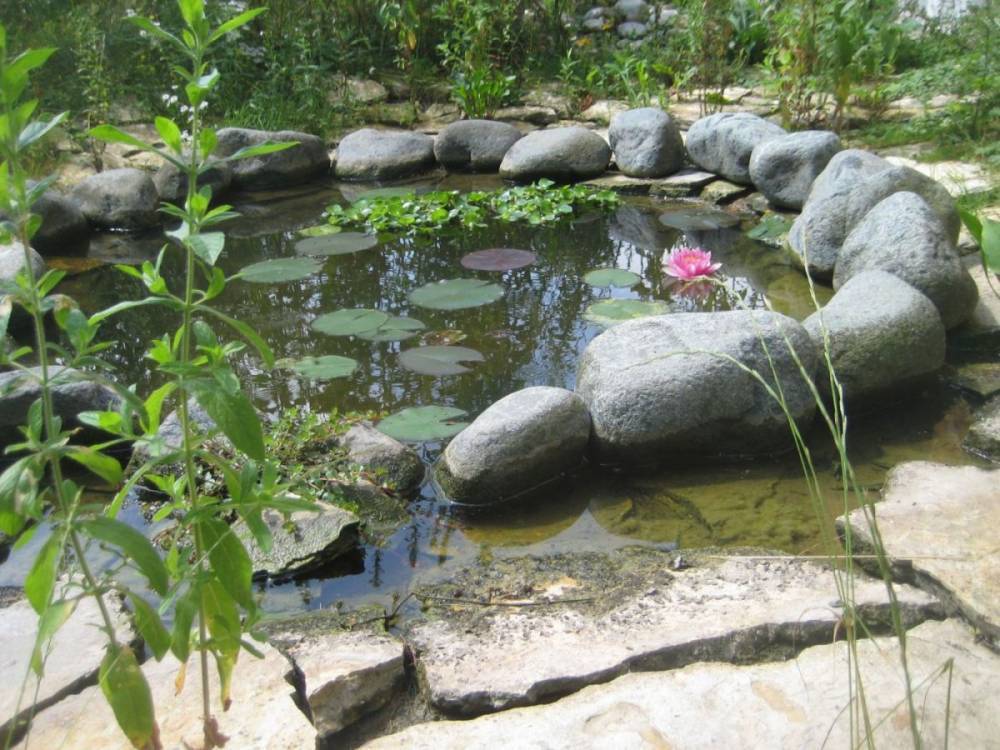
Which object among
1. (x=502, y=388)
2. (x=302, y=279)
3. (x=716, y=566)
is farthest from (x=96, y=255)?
(x=716, y=566)

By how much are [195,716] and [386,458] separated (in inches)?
51.3

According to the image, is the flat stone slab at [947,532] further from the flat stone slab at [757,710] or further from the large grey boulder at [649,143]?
the large grey boulder at [649,143]

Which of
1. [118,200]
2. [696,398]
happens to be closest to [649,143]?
[118,200]

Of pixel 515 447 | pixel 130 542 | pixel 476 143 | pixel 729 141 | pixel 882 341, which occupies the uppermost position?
pixel 130 542

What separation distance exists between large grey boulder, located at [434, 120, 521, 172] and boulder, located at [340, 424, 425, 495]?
437cm

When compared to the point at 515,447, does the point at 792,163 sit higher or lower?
higher

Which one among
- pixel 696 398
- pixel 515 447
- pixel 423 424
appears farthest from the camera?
pixel 423 424

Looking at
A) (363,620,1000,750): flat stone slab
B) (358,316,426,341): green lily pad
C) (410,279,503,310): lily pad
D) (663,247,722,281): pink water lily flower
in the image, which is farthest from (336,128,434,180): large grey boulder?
(363,620,1000,750): flat stone slab

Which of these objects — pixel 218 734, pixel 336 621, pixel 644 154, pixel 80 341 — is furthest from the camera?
pixel 644 154

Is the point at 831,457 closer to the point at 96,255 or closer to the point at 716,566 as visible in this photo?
the point at 716,566

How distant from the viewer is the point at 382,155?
7.17 meters

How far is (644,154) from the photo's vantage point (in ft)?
21.5

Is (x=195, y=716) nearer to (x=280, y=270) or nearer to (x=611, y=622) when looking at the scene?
(x=611, y=622)

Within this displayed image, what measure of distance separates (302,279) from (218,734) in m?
3.60
